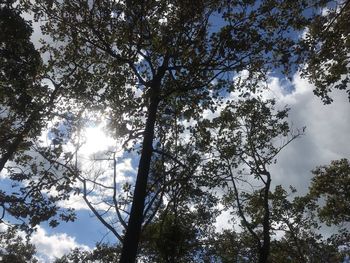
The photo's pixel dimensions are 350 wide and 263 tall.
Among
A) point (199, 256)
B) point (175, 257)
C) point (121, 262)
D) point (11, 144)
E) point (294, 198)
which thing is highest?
point (294, 198)

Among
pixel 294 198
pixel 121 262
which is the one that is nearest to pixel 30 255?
pixel 294 198

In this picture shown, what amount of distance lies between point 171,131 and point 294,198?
13.2m

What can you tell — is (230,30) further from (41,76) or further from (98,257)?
(98,257)

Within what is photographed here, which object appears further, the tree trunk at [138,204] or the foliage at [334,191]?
the foliage at [334,191]

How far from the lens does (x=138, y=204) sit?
34.8ft

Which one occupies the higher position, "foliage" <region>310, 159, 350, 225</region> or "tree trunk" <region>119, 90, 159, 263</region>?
"foliage" <region>310, 159, 350, 225</region>

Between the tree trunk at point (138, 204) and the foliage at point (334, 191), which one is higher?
the foliage at point (334, 191)

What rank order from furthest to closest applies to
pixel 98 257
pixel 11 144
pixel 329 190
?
pixel 98 257 < pixel 329 190 < pixel 11 144

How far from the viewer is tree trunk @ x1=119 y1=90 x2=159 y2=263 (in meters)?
9.74

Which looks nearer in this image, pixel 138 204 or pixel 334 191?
pixel 138 204

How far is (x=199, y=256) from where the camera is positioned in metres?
26.4

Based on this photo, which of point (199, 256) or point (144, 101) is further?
point (199, 256)

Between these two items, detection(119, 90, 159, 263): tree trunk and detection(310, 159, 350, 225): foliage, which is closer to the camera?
detection(119, 90, 159, 263): tree trunk

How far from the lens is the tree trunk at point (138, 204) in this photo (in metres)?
9.74
